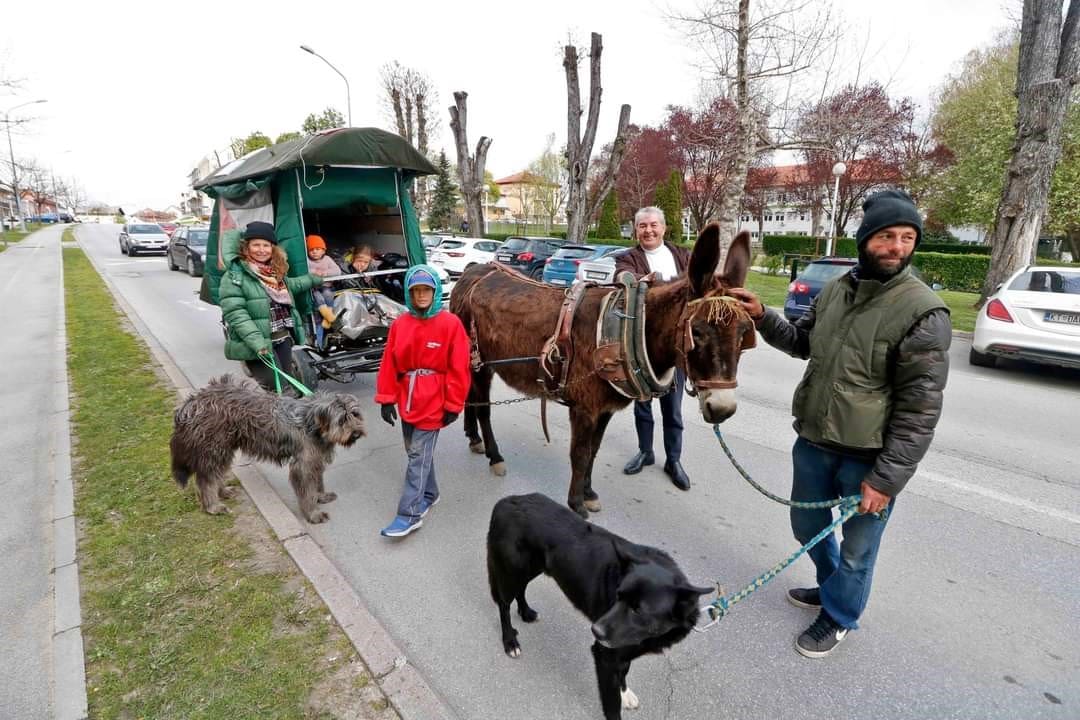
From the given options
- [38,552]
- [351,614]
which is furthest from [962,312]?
[38,552]

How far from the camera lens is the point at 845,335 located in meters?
2.25

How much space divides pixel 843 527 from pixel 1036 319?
23.9 feet

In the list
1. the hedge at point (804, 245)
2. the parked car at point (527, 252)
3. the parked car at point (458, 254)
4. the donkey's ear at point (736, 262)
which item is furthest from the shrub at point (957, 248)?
the donkey's ear at point (736, 262)

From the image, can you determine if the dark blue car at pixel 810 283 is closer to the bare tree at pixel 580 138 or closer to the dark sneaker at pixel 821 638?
the dark sneaker at pixel 821 638

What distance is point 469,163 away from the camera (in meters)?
24.8

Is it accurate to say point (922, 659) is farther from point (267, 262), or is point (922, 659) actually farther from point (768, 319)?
point (267, 262)

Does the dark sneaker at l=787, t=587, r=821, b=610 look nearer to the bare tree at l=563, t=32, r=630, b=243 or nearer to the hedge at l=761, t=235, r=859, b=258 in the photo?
the bare tree at l=563, t=32, r=630, b=243

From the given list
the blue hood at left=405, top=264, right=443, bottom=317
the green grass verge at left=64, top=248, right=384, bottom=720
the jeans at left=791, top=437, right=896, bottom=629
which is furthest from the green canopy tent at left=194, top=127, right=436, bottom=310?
the jeans at left=791, top=437, right=896, bottom=629

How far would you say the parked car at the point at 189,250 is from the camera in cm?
1861

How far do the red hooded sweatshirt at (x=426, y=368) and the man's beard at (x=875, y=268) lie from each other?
230 centimetres

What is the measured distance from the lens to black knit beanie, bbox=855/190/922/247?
6.66ft

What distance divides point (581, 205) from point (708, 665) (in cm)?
1909

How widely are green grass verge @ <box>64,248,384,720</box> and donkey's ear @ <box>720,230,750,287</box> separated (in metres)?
2.53

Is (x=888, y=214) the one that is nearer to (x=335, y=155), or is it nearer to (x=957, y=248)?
(x=335, y=155)
